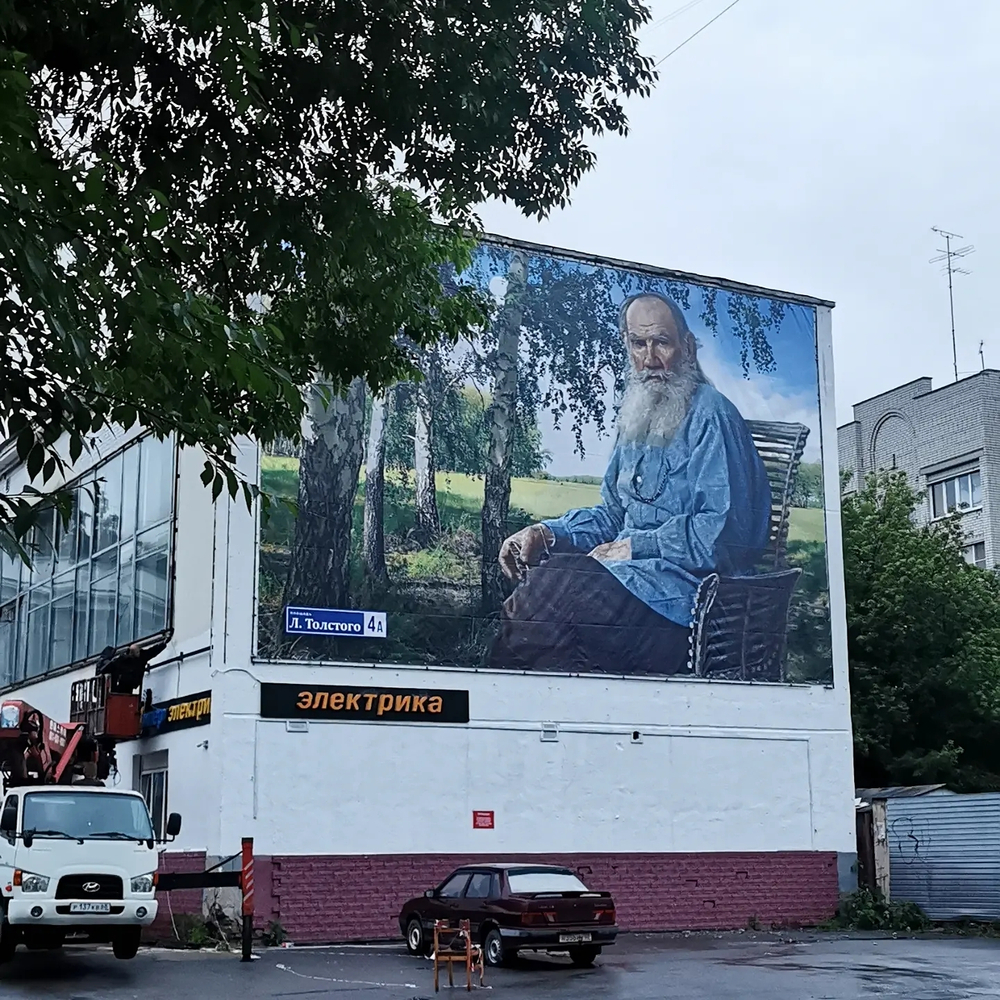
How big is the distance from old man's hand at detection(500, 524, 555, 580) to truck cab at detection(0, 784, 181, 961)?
9025mm

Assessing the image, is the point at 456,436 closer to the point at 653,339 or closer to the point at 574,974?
the point at 653,339

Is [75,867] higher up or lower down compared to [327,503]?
lower down

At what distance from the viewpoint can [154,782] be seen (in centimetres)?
2588

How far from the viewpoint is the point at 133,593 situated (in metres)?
27.6

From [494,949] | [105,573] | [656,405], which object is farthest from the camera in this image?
[105,573]

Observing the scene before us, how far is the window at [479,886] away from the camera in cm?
1912

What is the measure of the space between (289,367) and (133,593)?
16.3 m

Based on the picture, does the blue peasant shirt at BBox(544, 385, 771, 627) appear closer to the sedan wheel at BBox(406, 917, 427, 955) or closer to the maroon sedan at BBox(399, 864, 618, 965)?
the sedan wheel at BBox(406, 917, 427, 955)

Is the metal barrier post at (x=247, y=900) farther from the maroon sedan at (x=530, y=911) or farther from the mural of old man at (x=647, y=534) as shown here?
the mural of old man at (x=647, y=534)

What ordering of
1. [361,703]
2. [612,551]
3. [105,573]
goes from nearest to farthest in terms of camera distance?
[361,703] < [612,551] < [105,573]

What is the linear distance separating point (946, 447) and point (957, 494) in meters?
1.71

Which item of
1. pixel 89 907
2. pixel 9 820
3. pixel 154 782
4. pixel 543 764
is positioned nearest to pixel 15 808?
pixel 9 820

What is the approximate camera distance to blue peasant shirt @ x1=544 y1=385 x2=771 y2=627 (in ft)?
88.4

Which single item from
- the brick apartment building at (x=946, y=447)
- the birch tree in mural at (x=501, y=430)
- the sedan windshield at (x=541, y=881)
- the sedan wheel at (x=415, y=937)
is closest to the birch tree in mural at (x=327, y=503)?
the birch tree in mural at (x=501, y=430)
